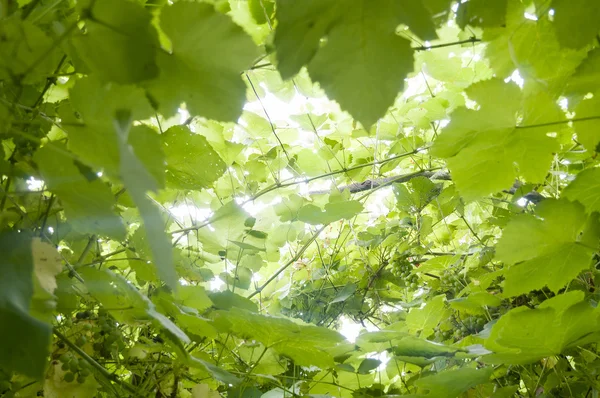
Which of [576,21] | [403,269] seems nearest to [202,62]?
[576,21]

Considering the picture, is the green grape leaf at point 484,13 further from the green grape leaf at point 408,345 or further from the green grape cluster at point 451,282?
the green grape cluster at point 451,282

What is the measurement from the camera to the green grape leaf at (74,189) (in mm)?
402

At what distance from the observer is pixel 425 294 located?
165 centimetres

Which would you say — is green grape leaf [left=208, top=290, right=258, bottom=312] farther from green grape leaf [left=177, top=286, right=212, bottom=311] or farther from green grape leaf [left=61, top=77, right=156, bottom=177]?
green grape leaf [left=61, top=77, right=156, bottom=177]

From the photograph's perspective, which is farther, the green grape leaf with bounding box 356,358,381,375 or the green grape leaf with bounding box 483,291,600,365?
the green grape leaf with bounding box 356,358,381,375

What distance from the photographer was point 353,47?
13.9 inches

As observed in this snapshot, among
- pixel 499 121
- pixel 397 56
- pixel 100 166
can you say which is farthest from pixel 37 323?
pixel 499 121

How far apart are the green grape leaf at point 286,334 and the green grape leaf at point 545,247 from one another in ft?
0.96

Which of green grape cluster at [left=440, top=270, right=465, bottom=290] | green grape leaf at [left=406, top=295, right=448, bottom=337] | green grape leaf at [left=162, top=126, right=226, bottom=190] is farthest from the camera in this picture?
green grape cluster at [left=440, top=270, right=465, bottom=290]

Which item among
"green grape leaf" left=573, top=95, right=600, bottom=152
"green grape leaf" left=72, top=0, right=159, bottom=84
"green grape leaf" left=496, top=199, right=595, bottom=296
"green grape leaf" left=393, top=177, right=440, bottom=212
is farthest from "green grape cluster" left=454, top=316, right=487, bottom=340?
"green grape leaf" left=72, top=0, right=159, bottom=84

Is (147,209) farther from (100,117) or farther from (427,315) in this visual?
(427,315)

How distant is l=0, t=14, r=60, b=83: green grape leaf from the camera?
0.39 metres

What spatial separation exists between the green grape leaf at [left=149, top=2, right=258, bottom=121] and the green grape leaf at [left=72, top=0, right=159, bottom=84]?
Result: 32mm

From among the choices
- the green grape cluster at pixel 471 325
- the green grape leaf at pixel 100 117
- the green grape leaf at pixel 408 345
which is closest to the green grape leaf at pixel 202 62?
the green grape leaf at pixel 100 117
